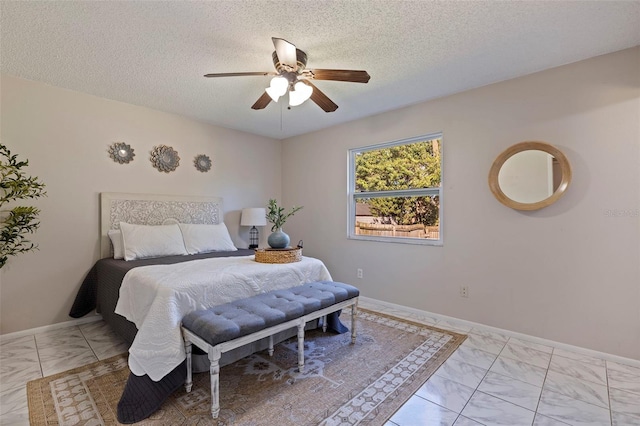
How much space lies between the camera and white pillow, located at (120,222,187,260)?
2943 mm

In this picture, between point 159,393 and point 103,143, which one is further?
point 103,143

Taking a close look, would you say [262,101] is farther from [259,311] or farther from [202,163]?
[202,163]

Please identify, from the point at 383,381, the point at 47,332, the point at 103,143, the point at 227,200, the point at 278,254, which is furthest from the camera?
the point at 227,200

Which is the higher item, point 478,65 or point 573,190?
point 478,65

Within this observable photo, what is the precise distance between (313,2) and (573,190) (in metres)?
2.50

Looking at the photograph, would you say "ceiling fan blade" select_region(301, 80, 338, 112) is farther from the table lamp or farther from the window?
the table lamp

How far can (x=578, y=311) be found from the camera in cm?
239

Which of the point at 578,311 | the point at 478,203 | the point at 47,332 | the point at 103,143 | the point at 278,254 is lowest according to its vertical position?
the point at 47,332

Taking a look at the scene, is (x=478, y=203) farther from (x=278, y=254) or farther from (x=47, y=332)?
(x=47, y=332)

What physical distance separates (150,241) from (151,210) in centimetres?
58

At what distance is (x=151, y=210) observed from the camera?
3.48 metres

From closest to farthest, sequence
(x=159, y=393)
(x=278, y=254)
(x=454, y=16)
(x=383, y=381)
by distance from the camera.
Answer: (x=159, y=393) → (x=454, y=16) → (x=383, y=381) → (x=278, y=254)

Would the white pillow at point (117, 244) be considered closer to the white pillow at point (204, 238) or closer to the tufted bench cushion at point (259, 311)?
the white pillow at point (204, 238)

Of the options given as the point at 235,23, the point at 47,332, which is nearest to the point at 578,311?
the point at 235,23
